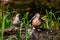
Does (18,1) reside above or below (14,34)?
above

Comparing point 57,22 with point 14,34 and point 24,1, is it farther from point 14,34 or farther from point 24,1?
point 14,34

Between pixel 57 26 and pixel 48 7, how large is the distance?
20.8 inches

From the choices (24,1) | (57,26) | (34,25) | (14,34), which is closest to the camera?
(14,34)

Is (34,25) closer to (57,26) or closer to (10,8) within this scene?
(57,26)

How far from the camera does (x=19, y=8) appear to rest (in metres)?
5.15

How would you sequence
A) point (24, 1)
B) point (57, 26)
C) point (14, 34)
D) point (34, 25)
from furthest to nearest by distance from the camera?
point (24, 1) → point (57, 26) → point (34, 25) → point (14, 34)

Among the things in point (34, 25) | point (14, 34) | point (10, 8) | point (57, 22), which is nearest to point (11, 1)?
point (10, 8)

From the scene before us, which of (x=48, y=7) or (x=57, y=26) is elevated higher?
(x=48, y=7)

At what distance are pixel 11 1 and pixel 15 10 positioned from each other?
21 cm

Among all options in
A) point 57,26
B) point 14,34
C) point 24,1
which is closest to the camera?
point 14,34

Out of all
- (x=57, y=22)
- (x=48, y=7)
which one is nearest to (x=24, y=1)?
(x=48, y=7)

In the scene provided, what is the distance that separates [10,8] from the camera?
5.12m

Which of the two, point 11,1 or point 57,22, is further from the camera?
point 11,1

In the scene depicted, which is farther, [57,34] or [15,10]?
[15,10]
